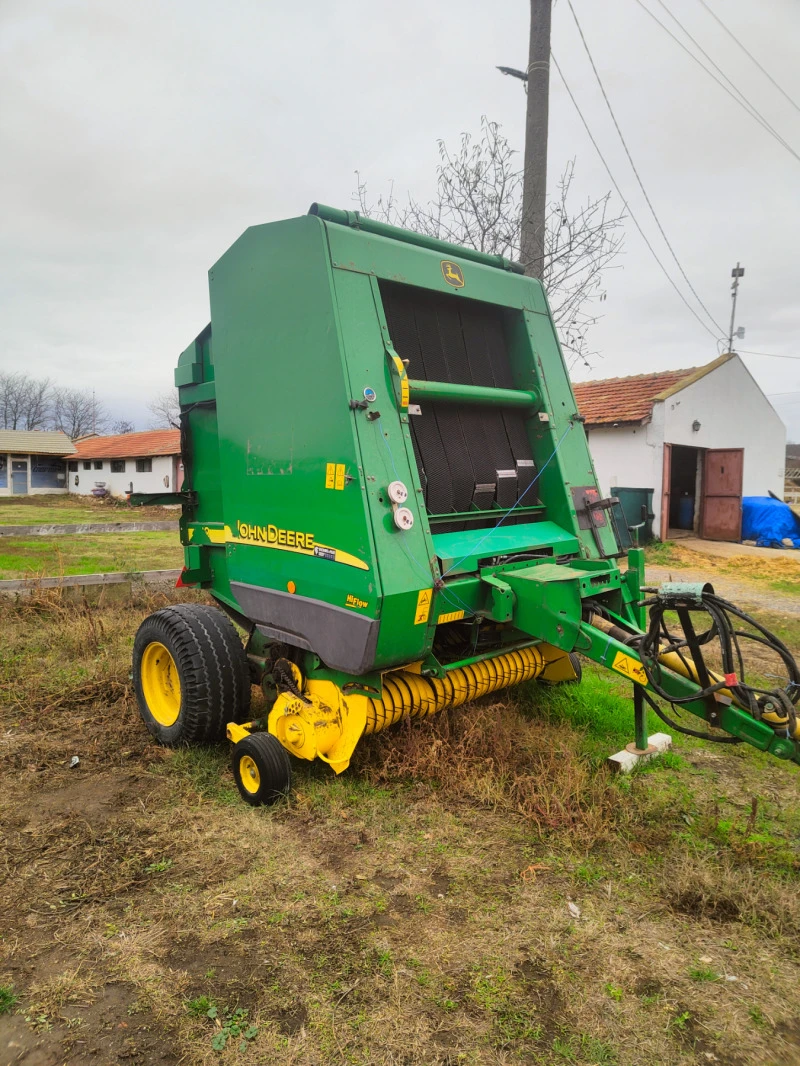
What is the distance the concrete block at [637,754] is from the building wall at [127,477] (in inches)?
1108

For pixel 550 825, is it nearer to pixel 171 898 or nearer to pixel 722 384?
pixel 171 898

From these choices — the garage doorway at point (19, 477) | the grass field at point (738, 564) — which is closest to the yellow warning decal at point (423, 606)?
the grass field at point (738, 564)

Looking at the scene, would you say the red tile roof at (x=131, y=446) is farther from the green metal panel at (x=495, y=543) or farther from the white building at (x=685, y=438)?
the green metal panel at (x=495, y=543)

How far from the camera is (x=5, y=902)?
9.04 ft

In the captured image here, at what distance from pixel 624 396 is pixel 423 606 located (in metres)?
13.8

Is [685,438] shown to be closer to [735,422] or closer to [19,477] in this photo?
[735,422]

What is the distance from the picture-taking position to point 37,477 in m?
38.5

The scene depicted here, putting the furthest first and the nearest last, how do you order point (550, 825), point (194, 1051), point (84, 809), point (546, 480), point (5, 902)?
1. point (546, 480)
2. point (84, 809)
3. point (550, 825)
4. point (5, 902)
5. point (194, 1051)

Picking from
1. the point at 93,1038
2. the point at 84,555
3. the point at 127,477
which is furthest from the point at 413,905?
the point at 127,477

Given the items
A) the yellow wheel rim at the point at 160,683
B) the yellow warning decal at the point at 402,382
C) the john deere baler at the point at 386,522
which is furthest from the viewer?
the yellow wheel rim at the point at 160,683

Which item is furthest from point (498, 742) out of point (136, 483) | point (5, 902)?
point (136, 483)

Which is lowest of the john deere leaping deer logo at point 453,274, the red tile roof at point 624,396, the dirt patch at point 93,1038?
the dirt patch at point 93,1038

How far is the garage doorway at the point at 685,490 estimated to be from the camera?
637 inches

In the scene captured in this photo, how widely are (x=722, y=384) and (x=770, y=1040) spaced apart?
16261mm
